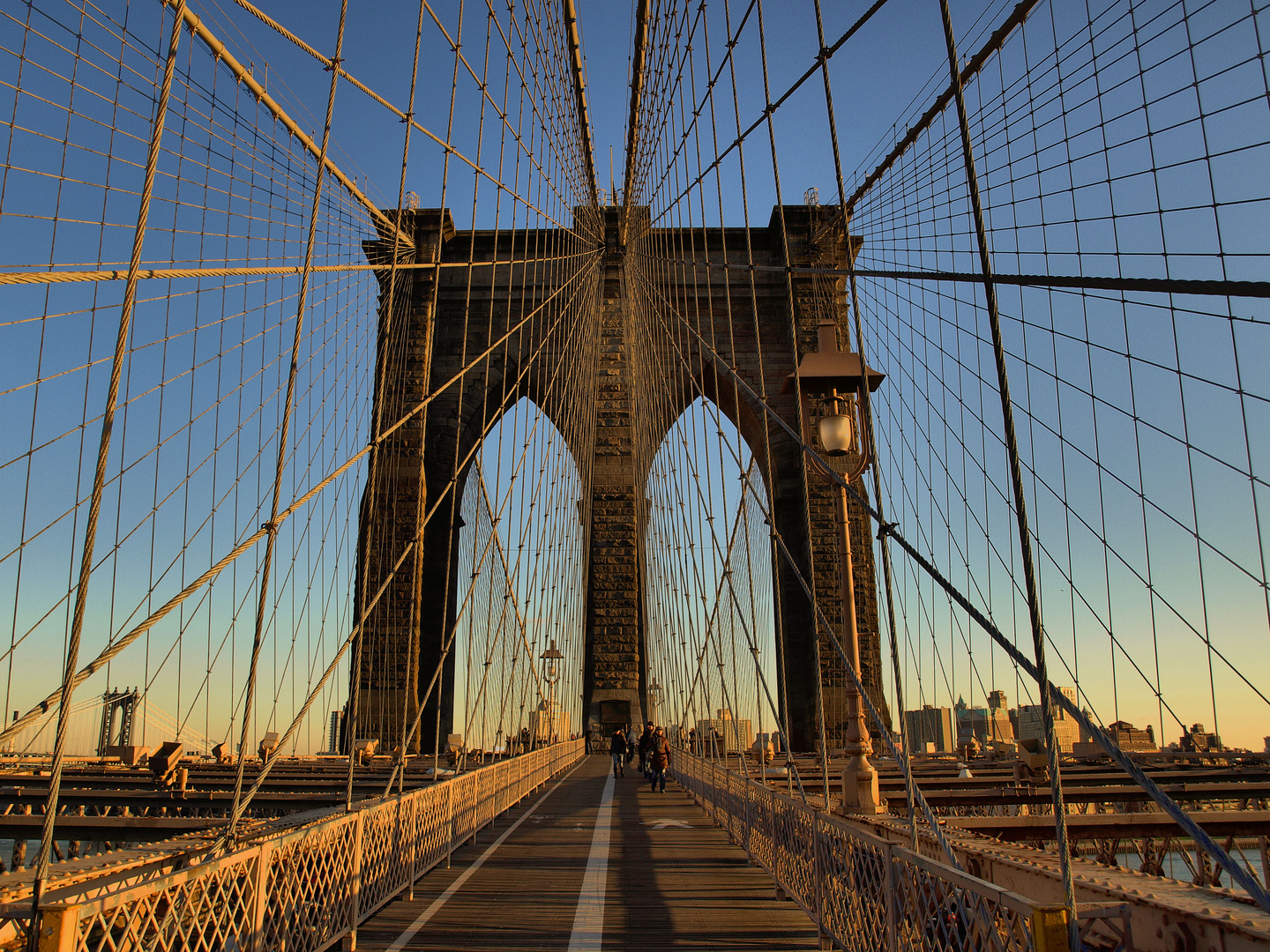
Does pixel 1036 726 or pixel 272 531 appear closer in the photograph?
pixel 272 531

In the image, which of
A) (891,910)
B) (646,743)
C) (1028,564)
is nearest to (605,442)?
(646,743)

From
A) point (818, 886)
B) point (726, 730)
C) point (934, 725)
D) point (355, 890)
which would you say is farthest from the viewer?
point (934, 725)

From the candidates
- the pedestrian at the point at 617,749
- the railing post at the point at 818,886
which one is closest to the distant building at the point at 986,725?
the pedestrian at the point at 617,749

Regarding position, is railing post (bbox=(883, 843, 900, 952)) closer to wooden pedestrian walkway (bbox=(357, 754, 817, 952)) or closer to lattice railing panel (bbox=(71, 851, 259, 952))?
wooden pedestrian walkway (bbox=(357, 754, 817, 952))

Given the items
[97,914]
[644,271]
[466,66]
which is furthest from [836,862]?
[644,271]

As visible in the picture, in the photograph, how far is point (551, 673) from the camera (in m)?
18.8

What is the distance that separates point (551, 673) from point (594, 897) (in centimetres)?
1384

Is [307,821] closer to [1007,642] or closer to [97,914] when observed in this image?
[97,914]

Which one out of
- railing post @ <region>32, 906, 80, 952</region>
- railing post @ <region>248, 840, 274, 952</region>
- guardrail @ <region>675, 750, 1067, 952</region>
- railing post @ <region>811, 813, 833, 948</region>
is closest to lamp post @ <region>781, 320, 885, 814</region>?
guardrail @ <region>675, 750, 1067, 952</region>

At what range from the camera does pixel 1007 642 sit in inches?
107

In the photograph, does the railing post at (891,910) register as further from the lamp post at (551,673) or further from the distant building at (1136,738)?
the lamp post at (551,673)

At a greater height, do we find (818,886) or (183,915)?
(183,915)

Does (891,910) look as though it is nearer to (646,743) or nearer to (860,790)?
(860,790)

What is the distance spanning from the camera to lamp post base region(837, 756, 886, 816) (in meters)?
5.23
